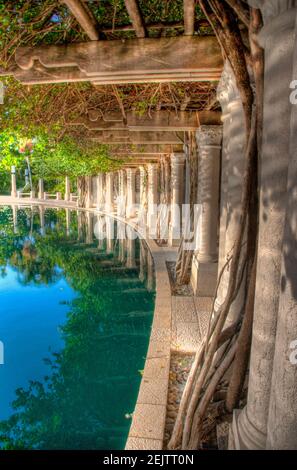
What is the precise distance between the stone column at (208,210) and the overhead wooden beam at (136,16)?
435 cm

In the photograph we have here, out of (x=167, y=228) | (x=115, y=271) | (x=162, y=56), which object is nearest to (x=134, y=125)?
(x=162, y=56)

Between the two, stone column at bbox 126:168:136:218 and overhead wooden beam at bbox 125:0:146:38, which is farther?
stone column at bbox 126:168:136:218

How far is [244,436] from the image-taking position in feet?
9.32

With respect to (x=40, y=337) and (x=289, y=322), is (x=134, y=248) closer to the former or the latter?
(x=40, y=337)

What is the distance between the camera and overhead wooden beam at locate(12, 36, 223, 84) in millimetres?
4258

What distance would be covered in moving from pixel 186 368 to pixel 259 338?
2.71m

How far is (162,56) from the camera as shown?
4277mm

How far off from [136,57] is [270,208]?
2.70m

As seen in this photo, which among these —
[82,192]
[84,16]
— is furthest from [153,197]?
[82,192]

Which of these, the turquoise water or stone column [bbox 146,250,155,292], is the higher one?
stone column [bbox 146,250,155,292]

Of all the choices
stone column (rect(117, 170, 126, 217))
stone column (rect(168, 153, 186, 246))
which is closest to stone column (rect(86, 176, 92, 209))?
stone column (rect(117, 170, 126, 217))

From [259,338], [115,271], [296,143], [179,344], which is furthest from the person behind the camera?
[115,271]

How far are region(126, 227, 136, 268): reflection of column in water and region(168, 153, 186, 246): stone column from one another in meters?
1.77

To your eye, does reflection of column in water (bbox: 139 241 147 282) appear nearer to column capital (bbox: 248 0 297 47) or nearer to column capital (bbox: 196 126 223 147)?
column capital (bbox: 196 126 223 147)
